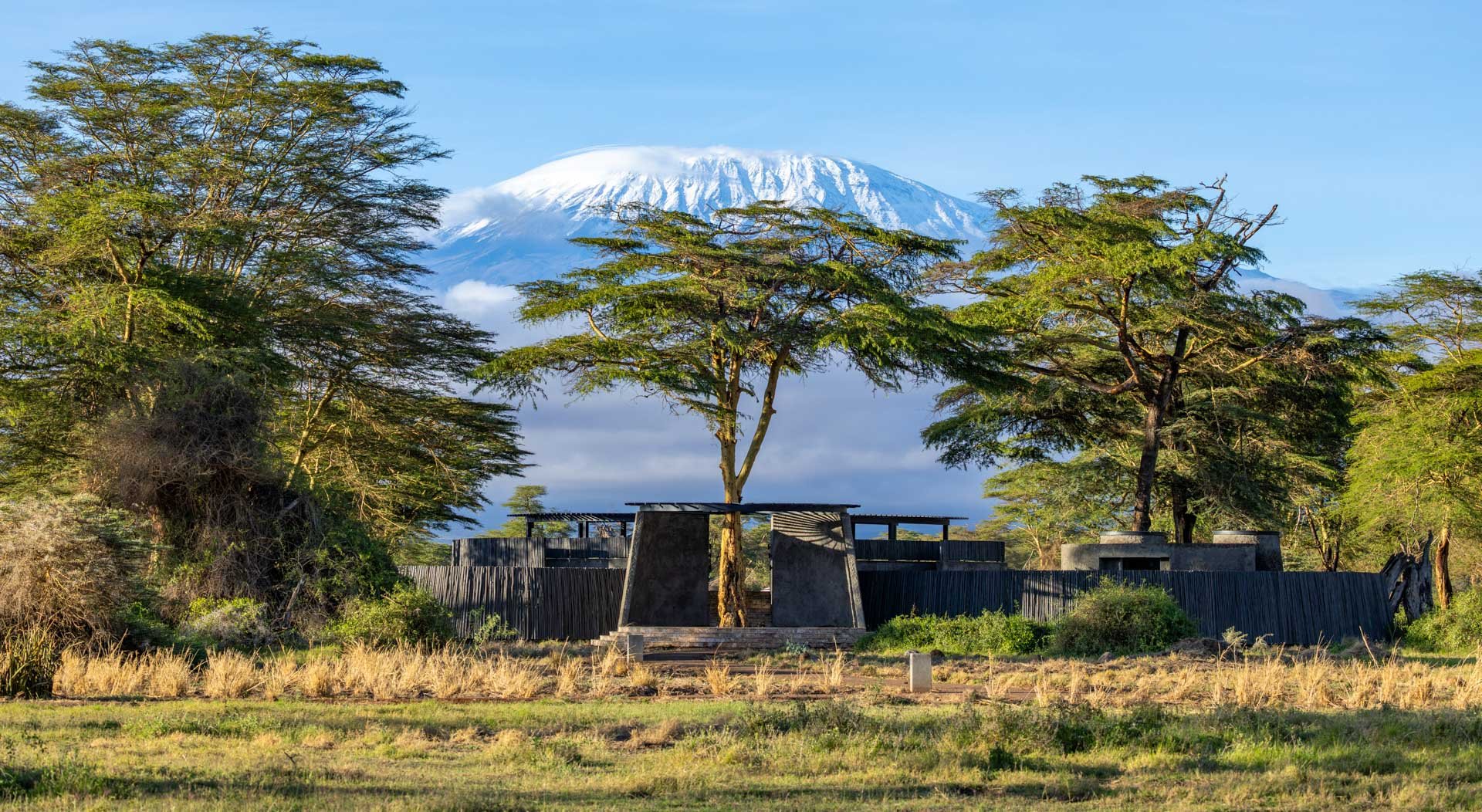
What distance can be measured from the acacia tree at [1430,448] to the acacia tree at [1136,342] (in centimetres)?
210

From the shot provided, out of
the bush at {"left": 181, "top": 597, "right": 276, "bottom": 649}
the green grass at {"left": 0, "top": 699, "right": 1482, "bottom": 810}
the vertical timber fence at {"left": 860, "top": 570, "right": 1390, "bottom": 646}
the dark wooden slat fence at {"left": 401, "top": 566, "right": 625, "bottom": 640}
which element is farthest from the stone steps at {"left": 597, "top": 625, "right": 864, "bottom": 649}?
the green grass at {"left": 0, "top": 699, "right": 1482, "bottom": 810}

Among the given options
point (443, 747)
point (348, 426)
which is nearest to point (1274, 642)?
point (443, 747)

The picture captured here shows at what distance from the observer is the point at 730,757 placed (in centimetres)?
1011

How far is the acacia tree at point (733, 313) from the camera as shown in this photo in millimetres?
25500

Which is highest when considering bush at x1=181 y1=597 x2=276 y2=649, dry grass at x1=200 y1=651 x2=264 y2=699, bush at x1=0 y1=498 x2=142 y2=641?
bush at x1=0 y1=498 x2=142 y2=641

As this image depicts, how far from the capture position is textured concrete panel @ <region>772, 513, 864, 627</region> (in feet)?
81.6

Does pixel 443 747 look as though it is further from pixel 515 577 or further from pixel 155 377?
pixel 155 377

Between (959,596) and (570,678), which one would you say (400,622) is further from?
(959,596)

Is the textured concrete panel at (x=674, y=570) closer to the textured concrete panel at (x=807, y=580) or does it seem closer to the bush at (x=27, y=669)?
the textured concrete panel at (x=807, y=580)

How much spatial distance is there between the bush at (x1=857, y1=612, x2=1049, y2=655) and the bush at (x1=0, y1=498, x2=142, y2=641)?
10.9 metres

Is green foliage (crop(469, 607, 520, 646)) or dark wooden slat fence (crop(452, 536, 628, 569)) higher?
dark wooden slat fence (crop(452, 536, 628, 569))

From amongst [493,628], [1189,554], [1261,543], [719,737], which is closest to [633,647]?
[493,628]

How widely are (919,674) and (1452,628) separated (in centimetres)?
1403

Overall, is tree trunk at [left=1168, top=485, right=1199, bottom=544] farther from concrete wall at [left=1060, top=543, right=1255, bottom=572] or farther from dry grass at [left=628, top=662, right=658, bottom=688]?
dry grass at [left=628, top=662, right=658, bottom=688]
